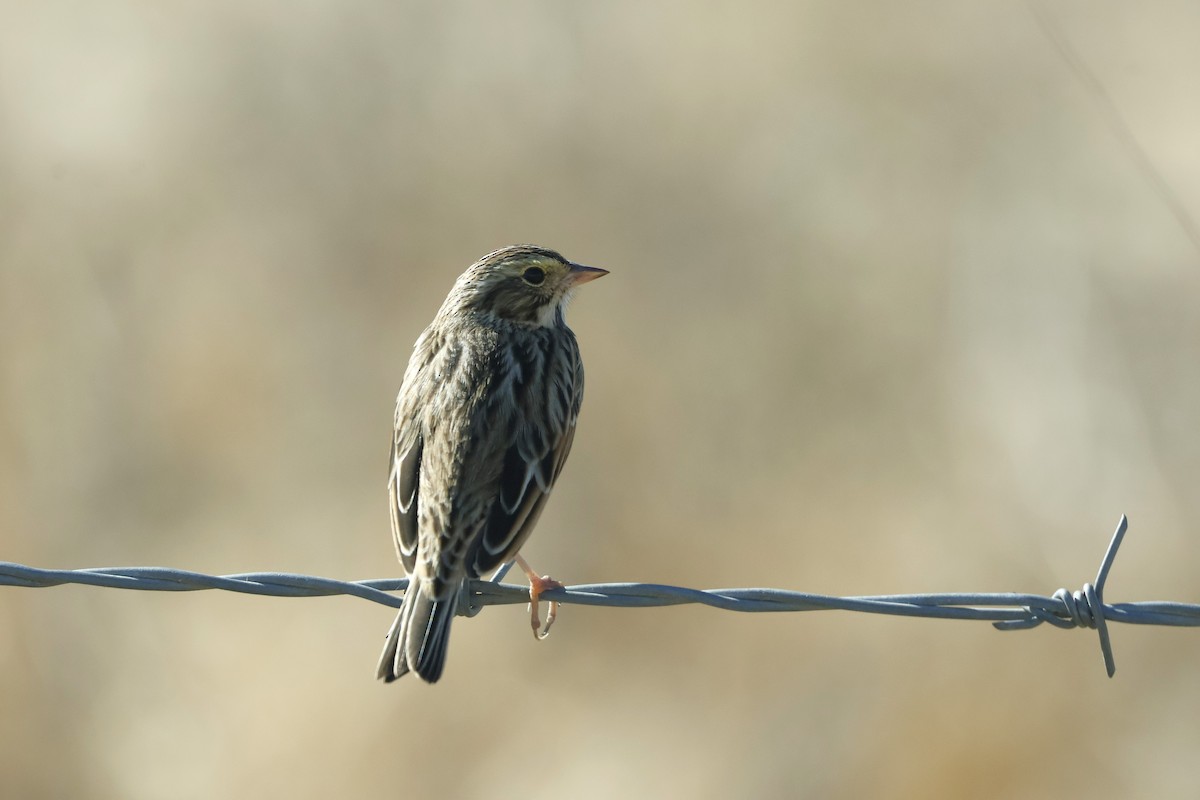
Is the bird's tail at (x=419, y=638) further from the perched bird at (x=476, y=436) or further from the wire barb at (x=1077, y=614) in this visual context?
the wire barb at (x=1077, y=614)

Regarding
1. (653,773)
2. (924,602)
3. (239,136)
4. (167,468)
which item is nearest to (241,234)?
(239,136)

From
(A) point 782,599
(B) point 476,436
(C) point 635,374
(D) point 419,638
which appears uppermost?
(C) point 635,374

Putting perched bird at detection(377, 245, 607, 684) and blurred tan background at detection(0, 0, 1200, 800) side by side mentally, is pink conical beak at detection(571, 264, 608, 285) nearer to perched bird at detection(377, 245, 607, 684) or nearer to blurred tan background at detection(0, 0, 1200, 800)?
perched bird at detection(377, 245, 607, 684)

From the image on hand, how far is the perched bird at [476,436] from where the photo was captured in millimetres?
6012

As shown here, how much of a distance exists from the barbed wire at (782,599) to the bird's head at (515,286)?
2801 mm

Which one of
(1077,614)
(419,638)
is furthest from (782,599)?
(419,638)

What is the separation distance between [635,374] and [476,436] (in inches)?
314

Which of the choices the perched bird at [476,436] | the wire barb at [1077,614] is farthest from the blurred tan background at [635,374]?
the wire barb at [1077,614]

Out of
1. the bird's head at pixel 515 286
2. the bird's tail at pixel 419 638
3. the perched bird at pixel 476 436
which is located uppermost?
the bird's head at pixel 515 286

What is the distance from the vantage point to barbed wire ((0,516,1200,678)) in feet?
16.5

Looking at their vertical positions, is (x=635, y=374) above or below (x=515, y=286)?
above

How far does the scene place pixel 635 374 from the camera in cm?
1458

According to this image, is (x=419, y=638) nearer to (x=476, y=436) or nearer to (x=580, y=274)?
(x=476, y=436)

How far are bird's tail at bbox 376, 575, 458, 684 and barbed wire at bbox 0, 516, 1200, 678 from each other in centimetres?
52
